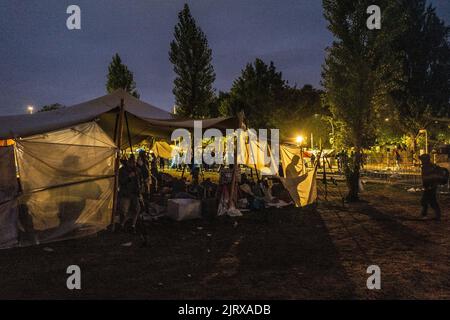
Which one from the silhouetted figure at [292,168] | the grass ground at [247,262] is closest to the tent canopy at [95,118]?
the grass ground at [247,262]

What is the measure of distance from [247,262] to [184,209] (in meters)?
4.14

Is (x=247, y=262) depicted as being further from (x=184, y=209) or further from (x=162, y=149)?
(x=162, y=149)

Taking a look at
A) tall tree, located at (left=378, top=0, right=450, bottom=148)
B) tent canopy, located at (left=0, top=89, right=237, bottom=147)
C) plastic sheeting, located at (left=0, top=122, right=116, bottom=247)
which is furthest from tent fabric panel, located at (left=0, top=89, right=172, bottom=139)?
tall tree, located at (left=378, top=0, right=450, bottom=148)

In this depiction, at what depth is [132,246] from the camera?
24.0 feet

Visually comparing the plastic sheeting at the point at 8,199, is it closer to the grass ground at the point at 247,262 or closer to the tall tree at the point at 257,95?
the grass ground at the point at 247,262

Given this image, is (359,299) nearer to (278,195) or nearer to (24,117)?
(278,195)

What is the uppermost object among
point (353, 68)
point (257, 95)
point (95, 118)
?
point (257, 95)

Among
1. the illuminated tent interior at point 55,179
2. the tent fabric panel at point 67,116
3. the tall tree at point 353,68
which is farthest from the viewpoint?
the tall tree at point 353,68

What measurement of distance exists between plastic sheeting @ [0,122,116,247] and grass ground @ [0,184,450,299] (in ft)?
1.32

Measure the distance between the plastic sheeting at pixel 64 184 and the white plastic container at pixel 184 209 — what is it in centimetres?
201

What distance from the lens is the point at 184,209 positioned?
1003 cm

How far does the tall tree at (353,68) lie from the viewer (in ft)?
48.8

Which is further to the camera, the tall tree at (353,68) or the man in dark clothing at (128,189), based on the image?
the tall tree at (353,68)

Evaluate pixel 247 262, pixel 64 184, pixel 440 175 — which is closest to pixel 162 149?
pixel 64 184
